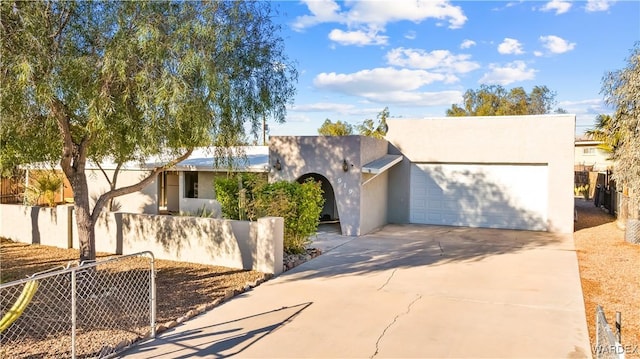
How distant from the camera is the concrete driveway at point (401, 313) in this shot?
568cm

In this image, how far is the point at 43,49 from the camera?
21.8ft

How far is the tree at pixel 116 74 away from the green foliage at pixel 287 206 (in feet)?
9.02

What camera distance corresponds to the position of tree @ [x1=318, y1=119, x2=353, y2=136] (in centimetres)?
3156

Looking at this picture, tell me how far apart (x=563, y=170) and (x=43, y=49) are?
51.2ft

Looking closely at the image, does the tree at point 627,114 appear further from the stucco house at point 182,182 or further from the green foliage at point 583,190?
the green foliage at point 583,190

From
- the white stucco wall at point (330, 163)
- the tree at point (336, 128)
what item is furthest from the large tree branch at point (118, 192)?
the tree at point (336, 128)

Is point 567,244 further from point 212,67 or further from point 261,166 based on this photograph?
point 212,67

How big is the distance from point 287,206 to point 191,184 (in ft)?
37.1

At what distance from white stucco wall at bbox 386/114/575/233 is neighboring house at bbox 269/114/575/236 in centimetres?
3

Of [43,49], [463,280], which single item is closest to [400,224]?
[463,280]

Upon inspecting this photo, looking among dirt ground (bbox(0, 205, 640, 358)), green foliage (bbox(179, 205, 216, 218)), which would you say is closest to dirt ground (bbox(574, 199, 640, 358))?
dirt ground (bbox(0, 205, 640, 358))

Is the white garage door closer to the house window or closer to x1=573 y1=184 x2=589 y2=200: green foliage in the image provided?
the house window

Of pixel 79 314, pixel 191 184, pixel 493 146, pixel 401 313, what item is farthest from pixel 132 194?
pixel 401 313

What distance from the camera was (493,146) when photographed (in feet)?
54.5
